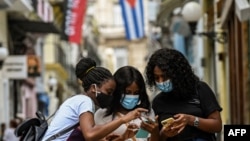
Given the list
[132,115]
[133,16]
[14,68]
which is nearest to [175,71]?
[132,115]

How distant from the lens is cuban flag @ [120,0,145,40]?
35875mm

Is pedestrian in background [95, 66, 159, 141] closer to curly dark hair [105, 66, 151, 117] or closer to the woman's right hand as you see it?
curly dark hair [105, 66, 151, 117]

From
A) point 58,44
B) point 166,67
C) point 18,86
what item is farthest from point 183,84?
point 58,44

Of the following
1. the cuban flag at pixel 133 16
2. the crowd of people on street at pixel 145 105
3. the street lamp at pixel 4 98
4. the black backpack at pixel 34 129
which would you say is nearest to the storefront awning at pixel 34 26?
the street lamp at pixel 4 98

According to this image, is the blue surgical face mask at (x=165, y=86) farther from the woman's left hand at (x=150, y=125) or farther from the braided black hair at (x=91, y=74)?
the braided black hair at (x=91, y=74)

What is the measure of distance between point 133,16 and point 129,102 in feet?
101

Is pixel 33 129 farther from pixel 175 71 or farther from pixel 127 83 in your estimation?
pixel 175 71

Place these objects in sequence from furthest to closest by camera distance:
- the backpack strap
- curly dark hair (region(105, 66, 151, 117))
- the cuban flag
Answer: the cuban flag
curly dark hair (region(105, 66, 151, 117))
the backpack strap

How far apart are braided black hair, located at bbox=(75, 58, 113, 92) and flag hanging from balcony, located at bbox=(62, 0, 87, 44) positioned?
1198 inches

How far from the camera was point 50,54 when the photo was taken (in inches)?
1839

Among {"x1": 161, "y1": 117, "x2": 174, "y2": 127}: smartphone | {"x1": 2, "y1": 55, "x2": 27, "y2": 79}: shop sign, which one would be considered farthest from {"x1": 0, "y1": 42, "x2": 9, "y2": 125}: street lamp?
{"x1": 161, "y1": 117, "x2": 174, "y2": 127}: smartphone

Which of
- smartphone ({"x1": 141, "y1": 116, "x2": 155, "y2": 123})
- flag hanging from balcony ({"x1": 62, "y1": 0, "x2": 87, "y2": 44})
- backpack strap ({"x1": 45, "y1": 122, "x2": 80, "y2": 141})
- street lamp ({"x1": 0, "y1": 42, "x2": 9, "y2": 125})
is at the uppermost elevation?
smartphone ({"x1": 141, "y1": 116, "x2": 155, "y2": 123})

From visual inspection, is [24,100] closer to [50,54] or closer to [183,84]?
[50,54]

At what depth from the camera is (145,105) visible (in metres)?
6.40
